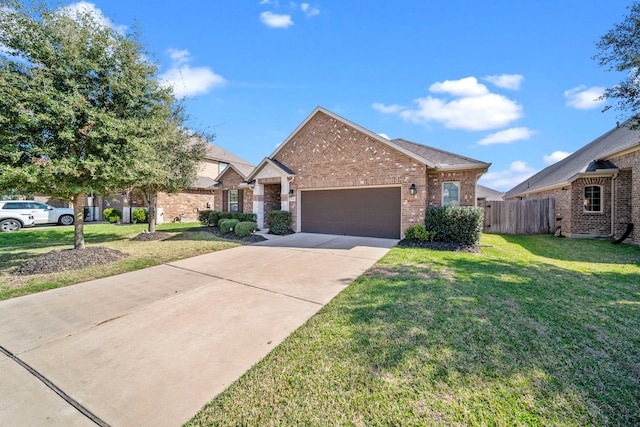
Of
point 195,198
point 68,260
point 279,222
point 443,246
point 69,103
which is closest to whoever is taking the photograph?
point 69,103

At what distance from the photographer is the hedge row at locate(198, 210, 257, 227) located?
1414 cm

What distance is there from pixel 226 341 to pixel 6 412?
182 centimetres

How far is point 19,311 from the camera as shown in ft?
13.7

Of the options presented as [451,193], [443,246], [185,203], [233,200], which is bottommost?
[443,246]

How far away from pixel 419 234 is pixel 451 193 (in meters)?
3.03

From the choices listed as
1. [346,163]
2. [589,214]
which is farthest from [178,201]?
[589,214]

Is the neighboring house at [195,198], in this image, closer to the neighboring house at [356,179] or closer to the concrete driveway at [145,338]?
the neighboring house at [356,179]

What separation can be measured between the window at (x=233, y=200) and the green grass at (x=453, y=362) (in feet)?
45.8

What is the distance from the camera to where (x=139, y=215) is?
1808cm

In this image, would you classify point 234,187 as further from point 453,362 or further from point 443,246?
point 453,362

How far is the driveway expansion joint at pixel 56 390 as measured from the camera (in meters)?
2.11

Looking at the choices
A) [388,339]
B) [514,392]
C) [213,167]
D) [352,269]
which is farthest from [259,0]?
[213,167]

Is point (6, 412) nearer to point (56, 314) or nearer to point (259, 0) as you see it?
point (56, 314)

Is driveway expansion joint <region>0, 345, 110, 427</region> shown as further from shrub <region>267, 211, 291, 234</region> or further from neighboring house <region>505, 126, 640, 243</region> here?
neighboring house <region>505, 126, 640, 243</region>
